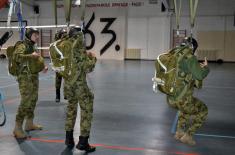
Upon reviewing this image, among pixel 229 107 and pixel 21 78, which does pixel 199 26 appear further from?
pixel 21 78

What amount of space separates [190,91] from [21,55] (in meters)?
2.67

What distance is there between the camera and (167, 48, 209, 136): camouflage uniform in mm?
4668

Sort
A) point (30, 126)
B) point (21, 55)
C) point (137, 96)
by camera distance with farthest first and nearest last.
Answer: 1. point (137, 96)
2. point (30, 126)
3. point (21, 55)

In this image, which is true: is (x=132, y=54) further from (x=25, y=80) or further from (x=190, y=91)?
(x=190, y=91)

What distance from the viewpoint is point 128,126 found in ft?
21.5

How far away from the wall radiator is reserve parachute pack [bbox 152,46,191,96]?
2291cm

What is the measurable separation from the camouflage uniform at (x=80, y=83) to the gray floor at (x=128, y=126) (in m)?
0.58

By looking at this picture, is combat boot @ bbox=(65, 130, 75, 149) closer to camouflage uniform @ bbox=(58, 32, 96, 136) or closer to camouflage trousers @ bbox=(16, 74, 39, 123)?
camouflage uniform @ bbox=(58, 32, 96, 136)

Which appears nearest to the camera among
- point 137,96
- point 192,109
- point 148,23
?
point 192,109

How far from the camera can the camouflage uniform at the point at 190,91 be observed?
467cm

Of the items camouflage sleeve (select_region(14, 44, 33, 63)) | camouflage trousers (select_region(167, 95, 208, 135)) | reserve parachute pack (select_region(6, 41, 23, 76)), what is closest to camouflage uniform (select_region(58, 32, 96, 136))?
camouflage sleeve (select_region(14, 44, 33, 63))

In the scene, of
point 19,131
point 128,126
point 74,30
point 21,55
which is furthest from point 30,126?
point 74,30

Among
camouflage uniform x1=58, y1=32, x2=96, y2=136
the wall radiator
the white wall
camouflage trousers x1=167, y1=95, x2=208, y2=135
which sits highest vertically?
the white wall

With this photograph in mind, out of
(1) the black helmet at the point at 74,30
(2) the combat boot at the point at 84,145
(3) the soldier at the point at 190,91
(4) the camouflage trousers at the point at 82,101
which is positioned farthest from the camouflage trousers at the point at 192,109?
(1) the black helmet at the point at 74,30
